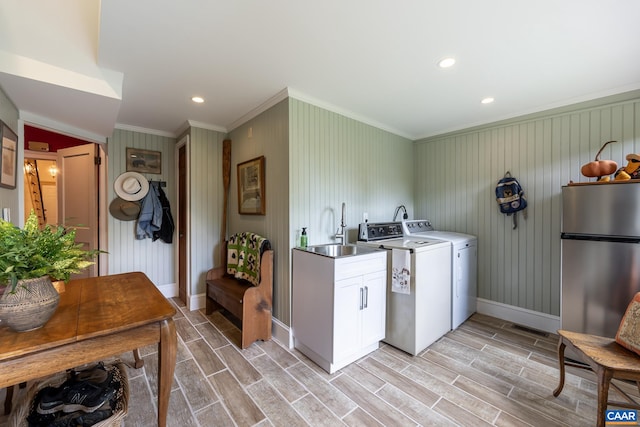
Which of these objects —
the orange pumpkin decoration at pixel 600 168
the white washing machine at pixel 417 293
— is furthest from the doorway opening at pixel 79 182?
the orange pumpkin decoration at pixel 600 168

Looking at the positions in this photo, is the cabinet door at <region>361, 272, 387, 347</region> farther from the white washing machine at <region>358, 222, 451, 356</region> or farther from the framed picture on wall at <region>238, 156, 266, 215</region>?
the framed picture on wall at <region>238, 156, 266, 215</region>

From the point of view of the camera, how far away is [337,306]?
→ 6.61ft

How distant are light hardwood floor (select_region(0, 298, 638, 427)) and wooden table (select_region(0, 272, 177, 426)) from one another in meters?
0.48

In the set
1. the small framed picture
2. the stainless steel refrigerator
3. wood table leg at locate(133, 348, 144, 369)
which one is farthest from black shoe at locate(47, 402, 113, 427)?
the stainless steel refrigerator

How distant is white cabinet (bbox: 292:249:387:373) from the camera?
6.66 feet

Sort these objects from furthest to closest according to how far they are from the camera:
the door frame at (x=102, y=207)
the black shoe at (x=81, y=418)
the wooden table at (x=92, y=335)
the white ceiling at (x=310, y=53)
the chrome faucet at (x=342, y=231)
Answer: the door frame at (x=102, y=207) → the chrome faucet at (x=342, y=231) → the white ceiling at (x=310, y=53) → the black shoe at (x=81, y=418) → the wooden table at (x=92, y=335)

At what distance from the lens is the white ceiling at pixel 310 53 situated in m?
1.44

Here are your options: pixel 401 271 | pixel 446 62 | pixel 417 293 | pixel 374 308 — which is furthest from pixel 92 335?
pixel 446 62

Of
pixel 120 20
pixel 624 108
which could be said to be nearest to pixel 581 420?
pixel 624 108

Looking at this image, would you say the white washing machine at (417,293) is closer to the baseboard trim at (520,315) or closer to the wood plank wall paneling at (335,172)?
the wood plank wall paneling at (335,172)

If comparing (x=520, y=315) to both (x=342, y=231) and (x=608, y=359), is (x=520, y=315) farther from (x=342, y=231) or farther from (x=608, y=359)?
(x=342, y=231)

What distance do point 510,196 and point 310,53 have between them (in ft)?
8.79

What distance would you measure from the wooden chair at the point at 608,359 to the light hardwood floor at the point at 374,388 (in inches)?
12.6

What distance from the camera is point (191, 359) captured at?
7.27ft
